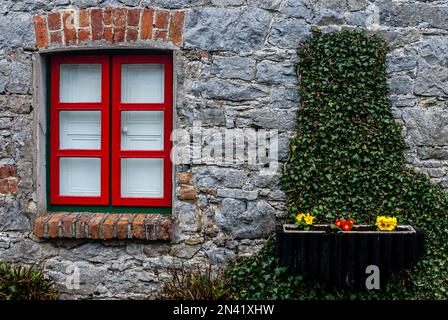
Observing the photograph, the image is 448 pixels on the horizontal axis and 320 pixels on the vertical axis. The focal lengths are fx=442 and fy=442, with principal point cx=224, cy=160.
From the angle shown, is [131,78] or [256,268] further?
[131,78]

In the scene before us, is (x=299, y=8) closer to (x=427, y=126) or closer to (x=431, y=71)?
(x=431, y=71)

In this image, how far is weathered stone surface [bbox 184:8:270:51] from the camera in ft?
12.3

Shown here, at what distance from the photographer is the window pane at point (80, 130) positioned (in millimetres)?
4031

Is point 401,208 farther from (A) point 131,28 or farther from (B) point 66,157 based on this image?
(B) point 66,157

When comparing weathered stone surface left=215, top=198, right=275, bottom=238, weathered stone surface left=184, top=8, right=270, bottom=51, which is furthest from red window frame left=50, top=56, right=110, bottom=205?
weathered stone surface left=215, top=198, right=275, bottom=238

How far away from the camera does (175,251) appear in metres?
3.82

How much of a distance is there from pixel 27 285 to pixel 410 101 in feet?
11.7

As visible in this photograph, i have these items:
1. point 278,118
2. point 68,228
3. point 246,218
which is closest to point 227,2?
point 278,118

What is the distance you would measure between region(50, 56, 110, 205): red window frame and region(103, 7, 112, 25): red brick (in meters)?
0.31

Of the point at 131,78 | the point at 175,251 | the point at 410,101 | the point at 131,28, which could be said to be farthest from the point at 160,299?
the point at 410,101

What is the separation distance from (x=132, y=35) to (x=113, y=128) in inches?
32.7

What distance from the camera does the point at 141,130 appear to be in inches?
157

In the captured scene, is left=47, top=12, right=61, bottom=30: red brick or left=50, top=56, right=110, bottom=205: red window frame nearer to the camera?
left=47, top=12, right=61, bottom=30: red brick

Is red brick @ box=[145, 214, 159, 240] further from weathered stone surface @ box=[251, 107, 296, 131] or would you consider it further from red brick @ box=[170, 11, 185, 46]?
red brick @ box=[170, 11, 185, 46]
